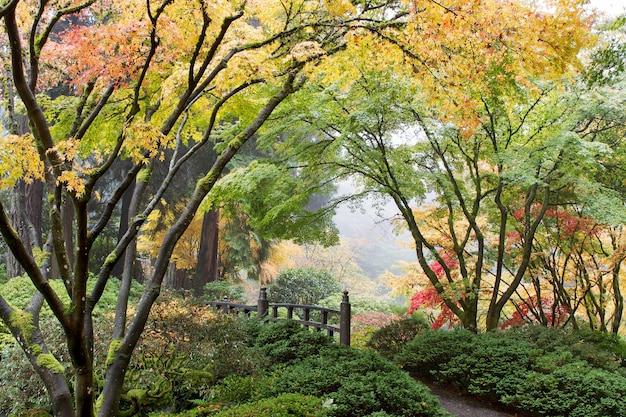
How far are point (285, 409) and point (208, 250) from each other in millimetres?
11058

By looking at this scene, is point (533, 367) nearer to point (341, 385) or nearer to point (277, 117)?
point (341, 385)

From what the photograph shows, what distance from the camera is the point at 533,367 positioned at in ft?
18.1

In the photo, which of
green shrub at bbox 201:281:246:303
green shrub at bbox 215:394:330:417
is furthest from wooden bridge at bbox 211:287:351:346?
green shrub at bbox 215:394:330:417

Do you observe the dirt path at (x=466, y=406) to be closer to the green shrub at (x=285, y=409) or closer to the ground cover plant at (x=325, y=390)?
the ground cover plant at (x=325, y=390)

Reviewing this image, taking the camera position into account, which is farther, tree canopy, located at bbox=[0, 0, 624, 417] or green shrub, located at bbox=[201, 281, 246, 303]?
green shrub, located at bbox=[201, 281, 246, 303]

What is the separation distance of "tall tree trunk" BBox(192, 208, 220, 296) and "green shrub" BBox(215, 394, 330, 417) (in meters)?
10.5

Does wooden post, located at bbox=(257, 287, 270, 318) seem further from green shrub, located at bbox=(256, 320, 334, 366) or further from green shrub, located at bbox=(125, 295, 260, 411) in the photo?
green shrub, located at bbox=(125, 295, 260, 411)

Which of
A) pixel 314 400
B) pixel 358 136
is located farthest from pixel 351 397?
pixel 358 136

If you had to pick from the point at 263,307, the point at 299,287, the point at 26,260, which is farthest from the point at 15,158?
the point at 299,287

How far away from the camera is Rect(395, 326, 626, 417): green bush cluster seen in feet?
15.7

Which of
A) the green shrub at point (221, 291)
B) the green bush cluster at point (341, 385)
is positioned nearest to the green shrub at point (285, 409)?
the green bush cluster at point (341, 385)

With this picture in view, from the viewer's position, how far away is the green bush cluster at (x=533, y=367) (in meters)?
4.79

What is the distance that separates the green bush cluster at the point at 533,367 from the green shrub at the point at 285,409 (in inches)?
98.1

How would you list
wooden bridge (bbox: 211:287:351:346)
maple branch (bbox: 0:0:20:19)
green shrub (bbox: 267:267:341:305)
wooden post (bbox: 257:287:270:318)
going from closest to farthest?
maple branch (bbox: 0:0:20:19) → wooden bridge (bbox: 211:287:351:346) → wooden post (bbox: 257:287:270:318) → green shrub (bbox: 267:267:341:305)
